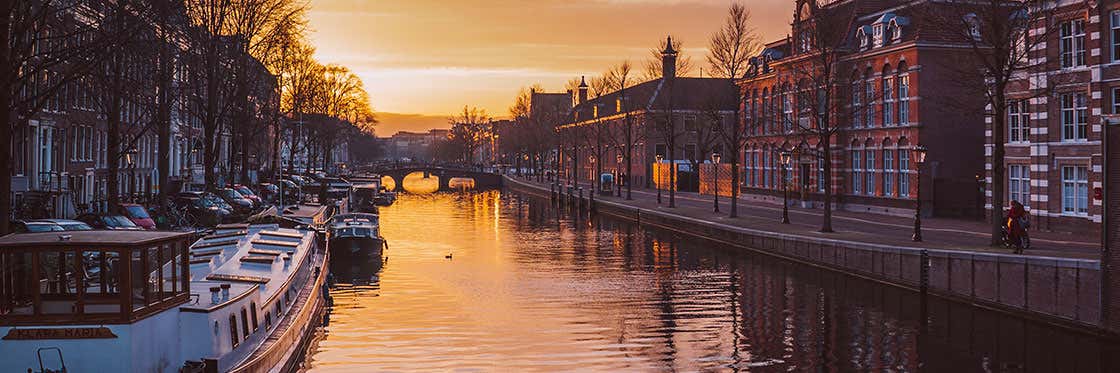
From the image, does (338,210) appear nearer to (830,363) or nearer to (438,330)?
(438,330)

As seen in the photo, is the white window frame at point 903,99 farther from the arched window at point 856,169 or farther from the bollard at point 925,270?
the bollard at point 925,270

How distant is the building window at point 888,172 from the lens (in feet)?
194

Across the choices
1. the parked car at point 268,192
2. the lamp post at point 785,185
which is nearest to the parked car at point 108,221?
the lamp post at point 785,185

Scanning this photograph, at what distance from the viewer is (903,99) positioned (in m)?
57.9

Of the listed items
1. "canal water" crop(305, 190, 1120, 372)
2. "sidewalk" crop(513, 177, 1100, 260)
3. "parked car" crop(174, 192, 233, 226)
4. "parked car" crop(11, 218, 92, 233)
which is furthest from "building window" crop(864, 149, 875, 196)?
"parked car" crop(11, 218, 92, 233)

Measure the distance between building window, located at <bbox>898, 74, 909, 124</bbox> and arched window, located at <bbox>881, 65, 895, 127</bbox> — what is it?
60 cm

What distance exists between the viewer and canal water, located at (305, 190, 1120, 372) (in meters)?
25.2

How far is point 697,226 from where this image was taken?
189 ft

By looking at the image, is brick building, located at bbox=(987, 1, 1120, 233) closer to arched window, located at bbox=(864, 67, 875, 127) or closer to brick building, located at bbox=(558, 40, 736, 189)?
arched window, located at bbox=(864, 67, 875, 127)

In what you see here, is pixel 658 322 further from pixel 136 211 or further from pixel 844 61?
pixel 844 61

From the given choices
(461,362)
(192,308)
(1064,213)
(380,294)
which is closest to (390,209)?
(380,294)

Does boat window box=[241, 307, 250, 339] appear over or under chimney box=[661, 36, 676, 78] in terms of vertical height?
under

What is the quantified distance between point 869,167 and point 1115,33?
23066 millimetres

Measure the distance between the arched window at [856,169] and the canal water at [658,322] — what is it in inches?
663
